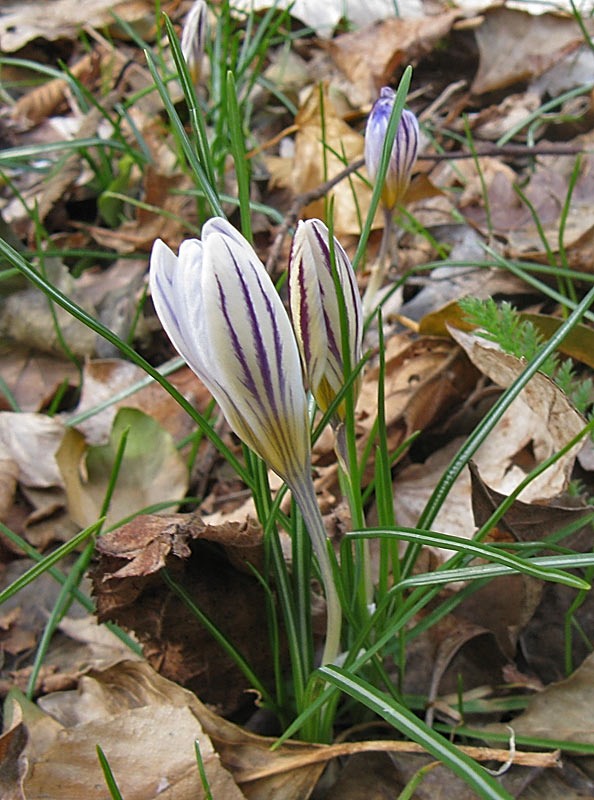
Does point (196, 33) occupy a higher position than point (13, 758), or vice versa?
point (196, 33)

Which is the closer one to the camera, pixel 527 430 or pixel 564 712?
pixel 564 712

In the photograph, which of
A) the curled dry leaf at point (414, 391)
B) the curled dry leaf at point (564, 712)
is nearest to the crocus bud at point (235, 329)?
the curled dry leaf at point (564, 712)

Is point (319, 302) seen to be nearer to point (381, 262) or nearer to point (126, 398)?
point (381, 262)

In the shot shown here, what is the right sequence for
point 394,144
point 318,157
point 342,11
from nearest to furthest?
point 394,144 < point 318,157 < point 342,11

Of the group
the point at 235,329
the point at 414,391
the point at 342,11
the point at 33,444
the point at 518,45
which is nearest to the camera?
the point at 235,329

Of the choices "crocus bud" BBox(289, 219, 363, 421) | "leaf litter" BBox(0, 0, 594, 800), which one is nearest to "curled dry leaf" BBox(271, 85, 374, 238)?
"leaf litter" BBox(0, 0, 594, 800)

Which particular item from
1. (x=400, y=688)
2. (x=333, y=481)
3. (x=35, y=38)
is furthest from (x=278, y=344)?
(x=35, y=38)

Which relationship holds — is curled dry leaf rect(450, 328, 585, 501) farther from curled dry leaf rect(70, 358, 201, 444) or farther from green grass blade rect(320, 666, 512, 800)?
curled dry leaf rect(70, 358, 201, 444)

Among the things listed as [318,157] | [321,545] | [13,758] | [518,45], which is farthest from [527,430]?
[518,45]
